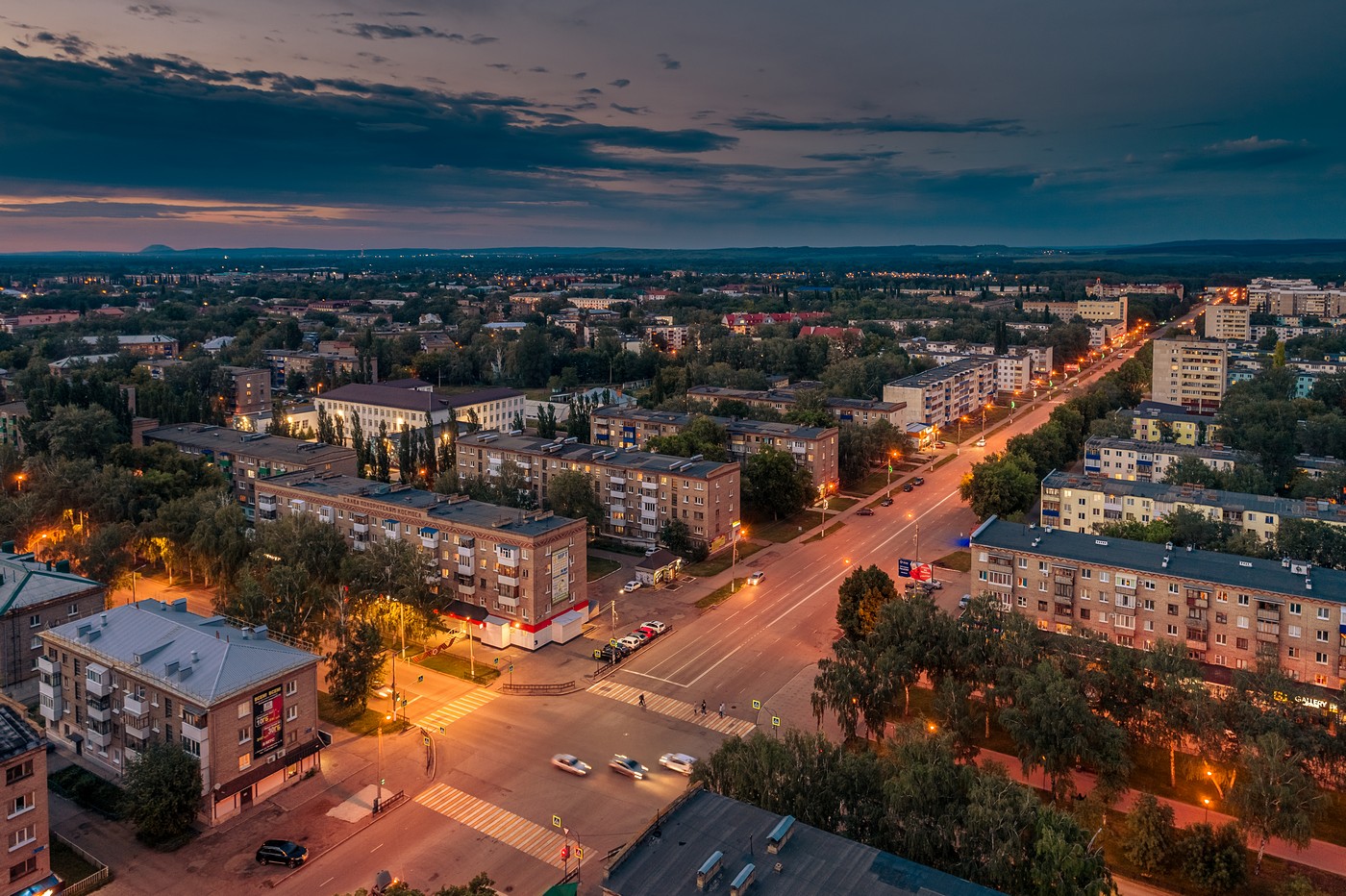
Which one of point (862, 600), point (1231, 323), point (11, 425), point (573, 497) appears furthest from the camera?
point (1231, 323)

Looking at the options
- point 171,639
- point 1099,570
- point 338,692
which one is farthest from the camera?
point 1099,570

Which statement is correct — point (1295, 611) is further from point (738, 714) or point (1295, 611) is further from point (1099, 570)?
point (738, 714)

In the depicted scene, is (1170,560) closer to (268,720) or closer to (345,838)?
(345,838)

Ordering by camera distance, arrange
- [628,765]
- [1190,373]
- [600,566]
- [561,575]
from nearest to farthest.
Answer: [628,765] < [561,575] < [600,566] < [1190,373]

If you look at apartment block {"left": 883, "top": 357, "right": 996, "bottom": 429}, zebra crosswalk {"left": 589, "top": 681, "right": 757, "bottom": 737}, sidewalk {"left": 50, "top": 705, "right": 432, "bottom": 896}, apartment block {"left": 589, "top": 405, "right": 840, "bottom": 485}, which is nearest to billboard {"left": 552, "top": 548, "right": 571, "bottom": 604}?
zebra crosswalk {"left": 589, "top": 681, "right": 757, "bottom": 737}

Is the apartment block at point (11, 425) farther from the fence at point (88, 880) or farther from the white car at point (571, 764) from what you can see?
the white car at point (571, 764)

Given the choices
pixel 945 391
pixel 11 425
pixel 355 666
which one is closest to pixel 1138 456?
pixel 945 391

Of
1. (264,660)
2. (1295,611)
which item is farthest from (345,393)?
(1295,611)
